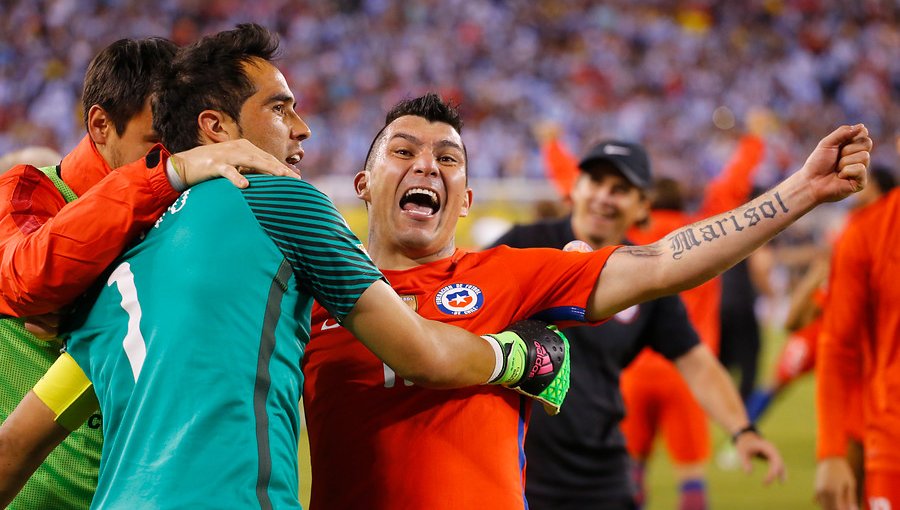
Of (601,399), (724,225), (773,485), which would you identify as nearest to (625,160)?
(601,399)

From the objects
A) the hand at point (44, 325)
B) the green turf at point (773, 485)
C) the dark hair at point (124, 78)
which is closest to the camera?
the hand at point (44, 325)

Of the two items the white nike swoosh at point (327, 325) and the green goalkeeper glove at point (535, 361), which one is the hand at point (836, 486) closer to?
the green goalkeeper glove at point (535, 361)

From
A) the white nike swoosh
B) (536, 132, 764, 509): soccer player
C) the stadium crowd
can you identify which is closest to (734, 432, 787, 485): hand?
(536, 132, 764, 509): soccer player

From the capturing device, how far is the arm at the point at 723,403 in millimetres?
4480

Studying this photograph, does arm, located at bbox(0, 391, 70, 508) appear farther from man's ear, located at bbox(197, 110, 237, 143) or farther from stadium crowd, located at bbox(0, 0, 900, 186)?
stadium crowd, located at bbox(0, 0, 900, 186)

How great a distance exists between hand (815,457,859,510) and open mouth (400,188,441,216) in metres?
2.17

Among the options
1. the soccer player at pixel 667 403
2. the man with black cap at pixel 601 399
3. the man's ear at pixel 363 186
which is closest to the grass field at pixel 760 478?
the soccer player at pixel 667 403

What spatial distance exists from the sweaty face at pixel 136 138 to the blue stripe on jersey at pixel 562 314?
120 centimetres

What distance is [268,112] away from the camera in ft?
8.79

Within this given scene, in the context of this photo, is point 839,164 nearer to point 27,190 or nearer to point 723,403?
point 27,190

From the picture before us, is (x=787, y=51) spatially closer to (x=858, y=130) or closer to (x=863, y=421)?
(x=863, y=421)

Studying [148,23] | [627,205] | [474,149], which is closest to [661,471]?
[627,205]

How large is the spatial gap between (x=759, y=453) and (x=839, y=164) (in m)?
2.15

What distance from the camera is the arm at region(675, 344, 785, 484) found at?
4.48 m
